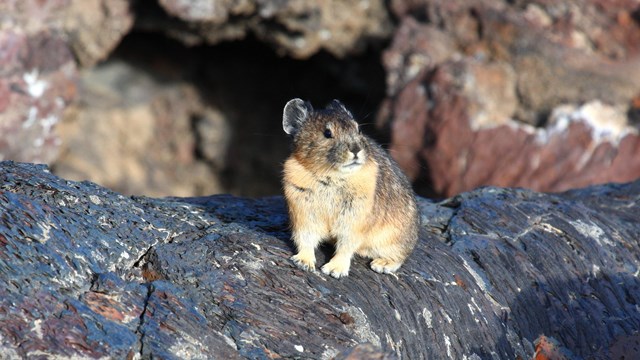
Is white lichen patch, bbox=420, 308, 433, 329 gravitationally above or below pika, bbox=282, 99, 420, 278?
below

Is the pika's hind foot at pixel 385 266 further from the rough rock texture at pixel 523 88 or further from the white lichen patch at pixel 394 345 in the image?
the rough rock texture at pixel 523 88

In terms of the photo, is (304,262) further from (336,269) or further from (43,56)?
(43,56)

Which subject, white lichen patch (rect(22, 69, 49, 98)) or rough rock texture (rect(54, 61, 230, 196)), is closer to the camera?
white lichen patch (rect(22, 69, 49, 98))

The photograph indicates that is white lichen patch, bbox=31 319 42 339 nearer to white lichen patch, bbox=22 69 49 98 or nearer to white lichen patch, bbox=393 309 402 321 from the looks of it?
white lichen patch, bbox=393 309 402 321

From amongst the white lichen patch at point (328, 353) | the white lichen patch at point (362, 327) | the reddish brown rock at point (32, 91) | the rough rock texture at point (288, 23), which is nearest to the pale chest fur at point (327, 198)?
the white lichen patch at point (362, 327)

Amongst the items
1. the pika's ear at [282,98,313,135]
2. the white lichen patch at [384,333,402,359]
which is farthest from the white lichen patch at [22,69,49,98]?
the white lichen patch at [384,333,402,359]

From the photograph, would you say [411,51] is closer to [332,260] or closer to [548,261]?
[548,261]

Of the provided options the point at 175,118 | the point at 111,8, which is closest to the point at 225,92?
the point at 175,118

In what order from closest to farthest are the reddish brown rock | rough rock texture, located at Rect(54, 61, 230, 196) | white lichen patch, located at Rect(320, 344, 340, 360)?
1. white lichen patch, located at Rect(320, 344, 340, 360)
2. the reddish brown rock
3. rough rock texture, located at Rect(54, 61, 230, 196)
